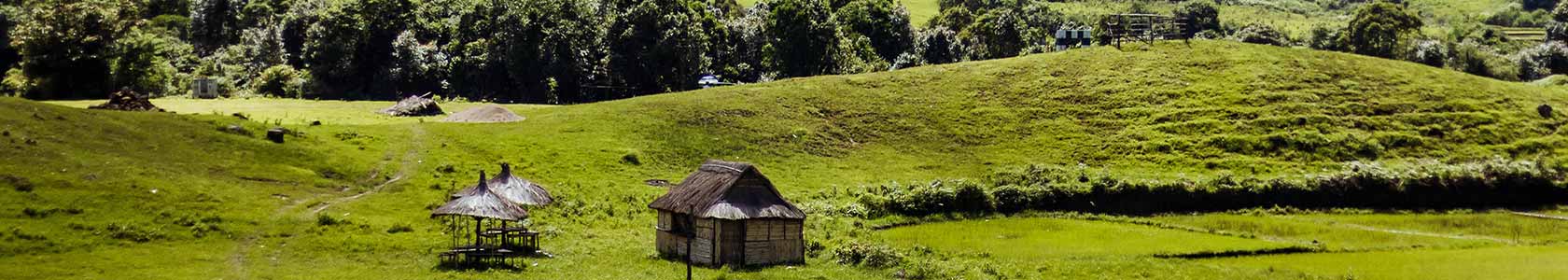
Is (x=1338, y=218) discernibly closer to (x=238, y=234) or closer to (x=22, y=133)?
(x=238, y=234)

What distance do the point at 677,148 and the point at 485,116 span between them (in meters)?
12.1

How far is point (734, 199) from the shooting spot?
48.5 metres

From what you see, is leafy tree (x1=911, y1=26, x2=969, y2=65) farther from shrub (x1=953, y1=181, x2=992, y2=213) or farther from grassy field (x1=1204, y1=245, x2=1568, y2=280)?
grassy field (x1=1204, y1=245, x2=1568, y2=280)

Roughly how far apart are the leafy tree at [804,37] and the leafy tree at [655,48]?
7575mm

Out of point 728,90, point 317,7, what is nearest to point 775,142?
point 728,90

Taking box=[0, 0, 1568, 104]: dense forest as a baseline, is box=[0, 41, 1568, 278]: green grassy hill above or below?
below

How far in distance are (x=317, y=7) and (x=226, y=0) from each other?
12.8 m

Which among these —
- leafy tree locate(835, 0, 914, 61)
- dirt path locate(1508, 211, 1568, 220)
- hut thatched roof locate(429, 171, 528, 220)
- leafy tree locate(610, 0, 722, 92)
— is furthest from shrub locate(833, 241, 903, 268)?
leafy tree locate(835, 0, 914, 61)

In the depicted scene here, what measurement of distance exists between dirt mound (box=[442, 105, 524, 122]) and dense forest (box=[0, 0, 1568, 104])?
20702mm

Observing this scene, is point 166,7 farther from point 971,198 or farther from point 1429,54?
point 1429,54

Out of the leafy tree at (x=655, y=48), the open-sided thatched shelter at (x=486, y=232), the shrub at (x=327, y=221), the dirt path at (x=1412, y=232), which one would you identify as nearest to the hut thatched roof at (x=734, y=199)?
the open-sided thatched shelter at (x=486, y=232)

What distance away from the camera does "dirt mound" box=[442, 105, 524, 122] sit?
78.7m

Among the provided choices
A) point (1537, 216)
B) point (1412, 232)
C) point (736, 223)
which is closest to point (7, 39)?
point (736, 223)

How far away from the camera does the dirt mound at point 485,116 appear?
78.7 metres
